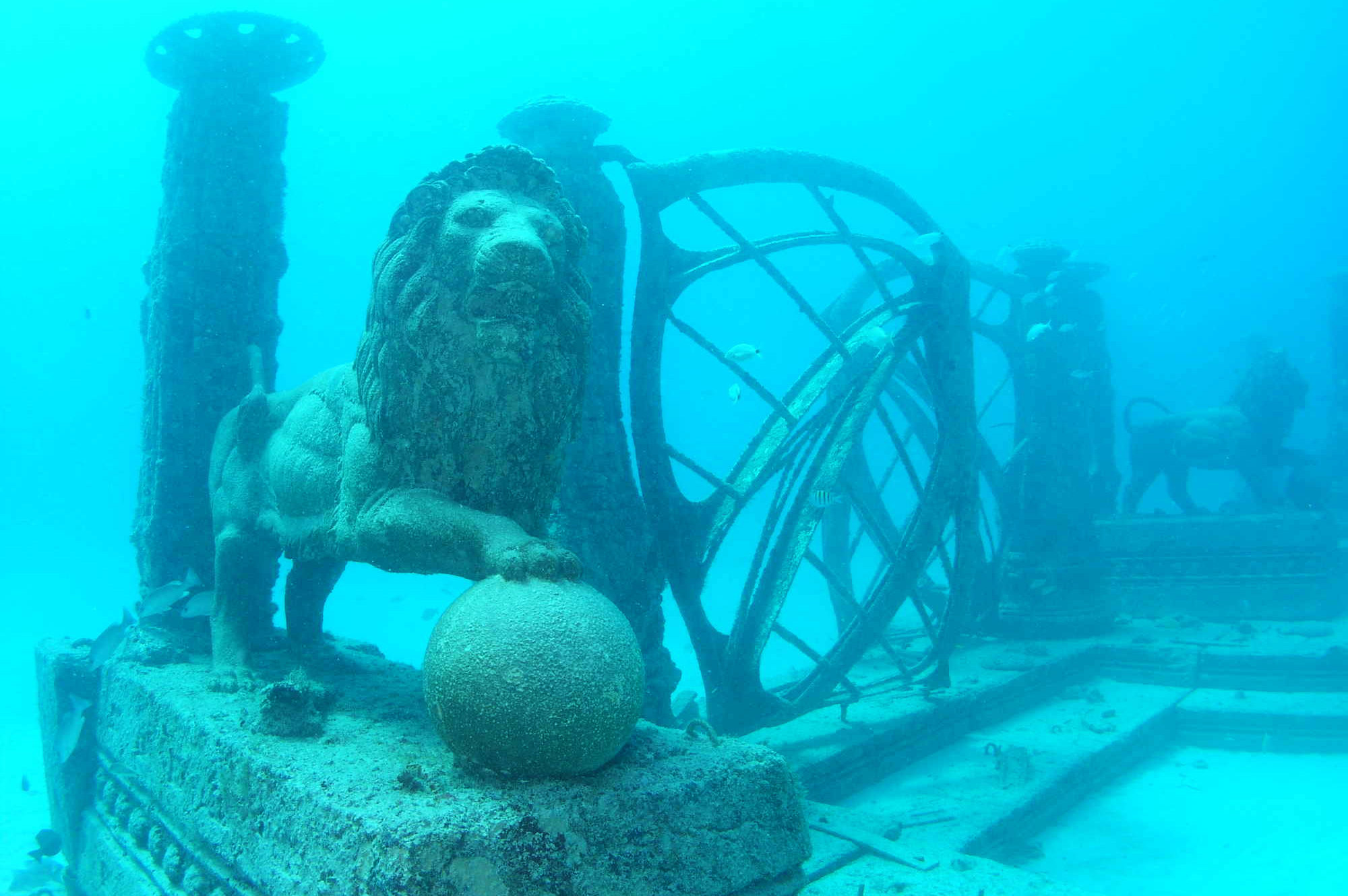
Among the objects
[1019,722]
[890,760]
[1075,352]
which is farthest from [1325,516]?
[890,760]

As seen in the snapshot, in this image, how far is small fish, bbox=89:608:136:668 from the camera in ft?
16.5

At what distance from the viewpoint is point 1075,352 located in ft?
40.4

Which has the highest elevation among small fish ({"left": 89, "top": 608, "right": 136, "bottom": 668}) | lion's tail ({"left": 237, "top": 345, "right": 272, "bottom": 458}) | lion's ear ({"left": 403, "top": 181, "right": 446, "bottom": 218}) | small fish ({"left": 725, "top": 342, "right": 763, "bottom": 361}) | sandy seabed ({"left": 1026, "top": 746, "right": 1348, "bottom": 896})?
small fish ({"left": 725, "top": 342, "right": 763, "bottom": 361})

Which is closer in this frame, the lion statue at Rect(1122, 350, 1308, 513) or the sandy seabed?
the sandy seabed

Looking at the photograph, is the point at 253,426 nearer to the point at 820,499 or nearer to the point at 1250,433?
the point at 820,499

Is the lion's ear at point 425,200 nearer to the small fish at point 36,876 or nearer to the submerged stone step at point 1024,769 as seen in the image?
the submerged stone step at point 1024,769

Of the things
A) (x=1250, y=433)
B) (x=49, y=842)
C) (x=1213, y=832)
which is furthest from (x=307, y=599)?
(x=1250, y=433)

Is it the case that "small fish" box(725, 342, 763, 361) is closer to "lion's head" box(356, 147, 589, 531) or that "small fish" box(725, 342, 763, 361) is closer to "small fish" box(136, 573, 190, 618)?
"small fish" box(136, 573, 190, 618)

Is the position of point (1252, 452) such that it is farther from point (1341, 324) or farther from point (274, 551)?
point (274, 551)

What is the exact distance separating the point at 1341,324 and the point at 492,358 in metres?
25.2

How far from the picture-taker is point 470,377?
9.11 ft

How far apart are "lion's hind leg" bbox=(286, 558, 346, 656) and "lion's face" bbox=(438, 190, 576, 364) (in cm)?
234

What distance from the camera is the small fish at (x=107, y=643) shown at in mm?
5027

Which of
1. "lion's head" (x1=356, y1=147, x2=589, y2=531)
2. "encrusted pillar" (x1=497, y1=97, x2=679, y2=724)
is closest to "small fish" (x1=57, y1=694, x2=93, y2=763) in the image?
"encrusted pillar" (x1=497, y1=97, x2=679, y2=724)
